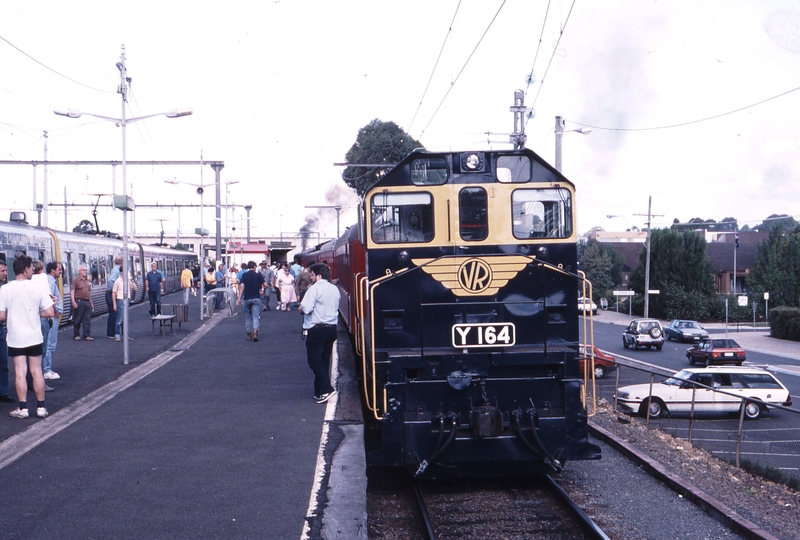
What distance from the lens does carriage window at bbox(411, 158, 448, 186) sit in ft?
25.1

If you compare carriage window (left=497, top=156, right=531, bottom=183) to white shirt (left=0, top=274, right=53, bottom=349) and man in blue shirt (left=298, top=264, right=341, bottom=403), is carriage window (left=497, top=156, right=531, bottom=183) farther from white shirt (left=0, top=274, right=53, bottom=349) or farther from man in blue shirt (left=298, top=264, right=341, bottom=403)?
white shirt (left=0, top=274, right=53, bottom=349)

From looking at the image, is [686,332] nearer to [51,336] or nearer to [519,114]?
[519,114]

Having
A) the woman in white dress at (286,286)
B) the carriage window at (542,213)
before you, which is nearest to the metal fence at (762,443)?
the carriage window at (542,213)

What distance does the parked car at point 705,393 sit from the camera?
13168 millimetres

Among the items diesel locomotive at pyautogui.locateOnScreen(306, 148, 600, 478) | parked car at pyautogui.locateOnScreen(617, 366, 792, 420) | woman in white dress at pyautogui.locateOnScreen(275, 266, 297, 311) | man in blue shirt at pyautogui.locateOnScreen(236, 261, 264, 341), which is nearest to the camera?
diesel locomotive at pyautogui.locateOnScreen(306, 148, 600, 478)

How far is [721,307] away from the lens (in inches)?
2542

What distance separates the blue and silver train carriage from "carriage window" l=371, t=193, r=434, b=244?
1407cm

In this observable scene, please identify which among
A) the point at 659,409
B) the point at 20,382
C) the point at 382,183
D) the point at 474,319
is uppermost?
the point at 382,183

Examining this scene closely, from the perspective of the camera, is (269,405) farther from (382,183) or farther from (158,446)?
(382,183)

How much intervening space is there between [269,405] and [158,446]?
2.24 m

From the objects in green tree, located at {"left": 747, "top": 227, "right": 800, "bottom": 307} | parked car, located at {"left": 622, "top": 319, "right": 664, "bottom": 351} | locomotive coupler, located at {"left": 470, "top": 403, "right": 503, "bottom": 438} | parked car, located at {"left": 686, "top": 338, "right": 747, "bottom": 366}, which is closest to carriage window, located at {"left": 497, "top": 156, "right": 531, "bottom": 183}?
locomotive coupler, located at {"left": 470, "top": 403, "right": 503, "bottom": 438}

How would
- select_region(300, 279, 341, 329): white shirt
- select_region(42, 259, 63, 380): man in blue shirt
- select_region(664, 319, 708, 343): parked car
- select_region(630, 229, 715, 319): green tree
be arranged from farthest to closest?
select_region(630, 229, 715, 319): green tree → select_region(664, 319, 708, 343): parked car → select_region(42, 259, 63, 380): man in blue shirt → select_region(300, 279, 341, 329): white shirt

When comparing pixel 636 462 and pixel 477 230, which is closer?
pixel 477 230

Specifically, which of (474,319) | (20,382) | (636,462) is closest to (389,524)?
(474,319)
